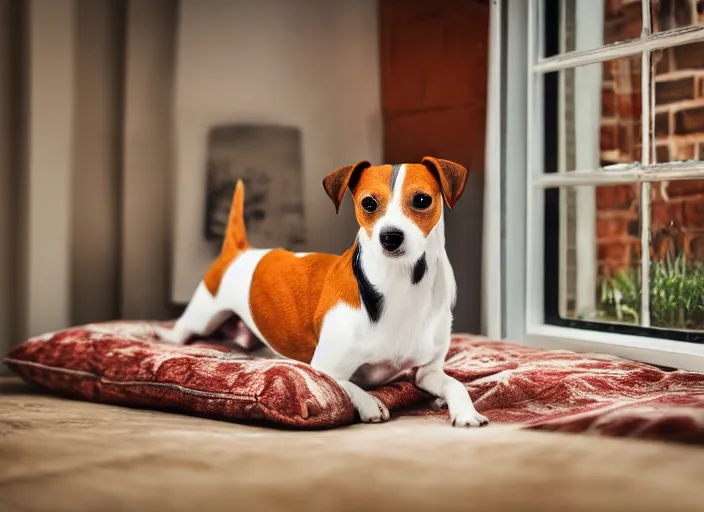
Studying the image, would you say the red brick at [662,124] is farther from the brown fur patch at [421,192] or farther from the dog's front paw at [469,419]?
the dog's front paw at [469,419]

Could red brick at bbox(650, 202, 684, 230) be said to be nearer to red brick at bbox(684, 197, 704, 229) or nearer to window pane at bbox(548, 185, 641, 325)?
red brick at bbox(684, 197, 704, 229)

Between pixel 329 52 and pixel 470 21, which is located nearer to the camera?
pixel 470 21

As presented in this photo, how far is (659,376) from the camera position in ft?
5.10

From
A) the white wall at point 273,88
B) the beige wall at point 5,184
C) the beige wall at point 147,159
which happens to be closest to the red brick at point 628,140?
the white wall at point 273,88

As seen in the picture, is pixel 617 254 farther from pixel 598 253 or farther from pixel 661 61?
pixel 661 61

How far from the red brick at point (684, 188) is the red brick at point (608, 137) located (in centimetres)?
20

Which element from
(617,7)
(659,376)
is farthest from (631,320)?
(617,7)

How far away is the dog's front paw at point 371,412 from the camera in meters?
1.36

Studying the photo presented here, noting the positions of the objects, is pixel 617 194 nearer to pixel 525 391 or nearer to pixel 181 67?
pixel 525 391

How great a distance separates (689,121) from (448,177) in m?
0.77

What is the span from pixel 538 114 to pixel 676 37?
399 millimetres

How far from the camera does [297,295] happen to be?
→ 1577mm

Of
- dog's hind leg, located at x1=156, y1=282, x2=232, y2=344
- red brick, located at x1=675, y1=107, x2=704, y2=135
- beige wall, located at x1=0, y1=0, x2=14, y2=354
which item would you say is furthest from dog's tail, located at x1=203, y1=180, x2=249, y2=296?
red brick, located at x1=675, y1=107, x2=704, y2=135

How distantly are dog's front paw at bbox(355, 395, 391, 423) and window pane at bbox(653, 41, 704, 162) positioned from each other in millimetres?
971
